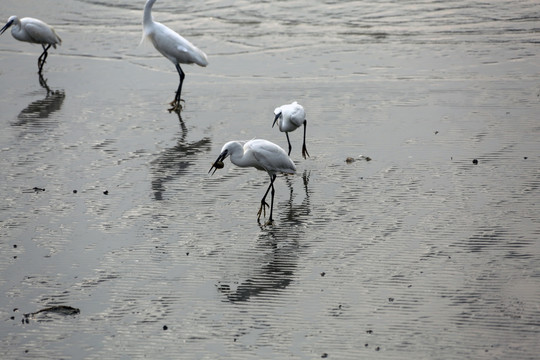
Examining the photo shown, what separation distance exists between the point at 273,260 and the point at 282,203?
1519 millimetres

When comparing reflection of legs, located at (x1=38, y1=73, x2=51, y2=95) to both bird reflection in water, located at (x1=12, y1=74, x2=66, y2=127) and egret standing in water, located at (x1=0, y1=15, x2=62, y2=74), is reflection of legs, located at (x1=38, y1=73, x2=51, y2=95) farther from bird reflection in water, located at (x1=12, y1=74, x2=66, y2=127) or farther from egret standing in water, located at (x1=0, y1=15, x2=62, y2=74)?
egret standing in water, located at (x1=0, y1=15, x2=62, y2=74)

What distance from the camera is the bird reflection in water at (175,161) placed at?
9.69m

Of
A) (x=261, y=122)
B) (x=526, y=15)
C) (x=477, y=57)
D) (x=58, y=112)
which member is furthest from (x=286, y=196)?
(x=526, y=15)

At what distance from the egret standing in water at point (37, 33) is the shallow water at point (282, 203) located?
0.39 metres

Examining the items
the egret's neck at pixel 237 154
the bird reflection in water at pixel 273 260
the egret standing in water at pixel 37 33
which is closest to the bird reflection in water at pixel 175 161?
the egret's neck at pixel 237 154

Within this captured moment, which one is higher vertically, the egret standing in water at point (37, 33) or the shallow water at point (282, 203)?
the egret standing in water at point (37, 33)

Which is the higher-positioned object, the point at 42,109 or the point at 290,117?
the point at 290,117

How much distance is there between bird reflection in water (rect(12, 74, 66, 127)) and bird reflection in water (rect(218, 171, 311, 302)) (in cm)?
457

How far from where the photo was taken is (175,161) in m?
10.4

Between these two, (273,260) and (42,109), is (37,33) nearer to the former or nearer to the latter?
(42,109)

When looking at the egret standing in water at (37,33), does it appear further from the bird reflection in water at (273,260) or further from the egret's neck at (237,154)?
the bird reflection in water at (273,260)

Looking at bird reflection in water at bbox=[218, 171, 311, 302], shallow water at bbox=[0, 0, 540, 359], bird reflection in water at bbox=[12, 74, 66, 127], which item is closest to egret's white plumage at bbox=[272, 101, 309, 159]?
shallow water at bbox=[0, 0, 540, 359]

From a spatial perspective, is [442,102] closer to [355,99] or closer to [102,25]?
[355,99]

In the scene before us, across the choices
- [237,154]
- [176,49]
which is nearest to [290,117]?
[237,154]
